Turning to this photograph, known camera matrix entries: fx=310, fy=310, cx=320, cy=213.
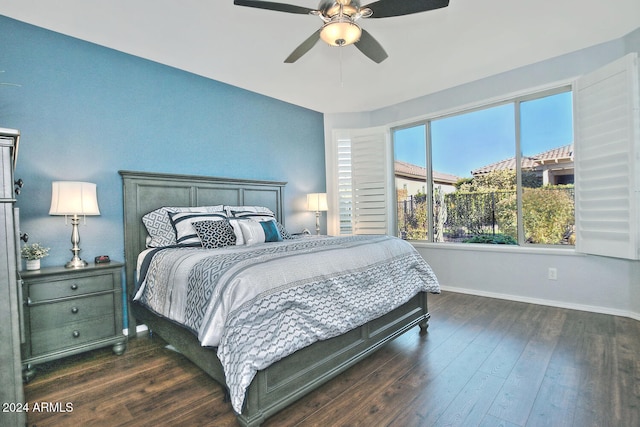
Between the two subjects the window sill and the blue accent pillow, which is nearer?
the blue accent pillow

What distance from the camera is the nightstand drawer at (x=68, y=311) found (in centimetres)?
213

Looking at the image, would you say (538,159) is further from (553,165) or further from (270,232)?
(270,232)

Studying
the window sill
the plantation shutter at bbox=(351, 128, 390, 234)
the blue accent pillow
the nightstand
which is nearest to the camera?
the nightstand

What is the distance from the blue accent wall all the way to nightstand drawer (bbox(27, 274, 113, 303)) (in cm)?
50

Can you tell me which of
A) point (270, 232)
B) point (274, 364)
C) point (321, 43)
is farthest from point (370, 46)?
point (274, 364)

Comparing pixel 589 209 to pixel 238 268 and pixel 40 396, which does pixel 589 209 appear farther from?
pixel 40 396

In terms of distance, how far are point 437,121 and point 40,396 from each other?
15.7 feet

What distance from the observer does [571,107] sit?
331 centimetres

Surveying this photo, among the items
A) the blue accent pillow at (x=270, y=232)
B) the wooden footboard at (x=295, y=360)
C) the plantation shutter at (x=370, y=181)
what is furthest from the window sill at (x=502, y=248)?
the blue accent pillow at (x=270, y=232)

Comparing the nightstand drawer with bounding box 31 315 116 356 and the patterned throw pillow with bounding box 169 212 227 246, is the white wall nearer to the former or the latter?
the patterned throw pillow with bounding box 169 212 227 246

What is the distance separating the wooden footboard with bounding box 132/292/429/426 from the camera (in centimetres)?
153

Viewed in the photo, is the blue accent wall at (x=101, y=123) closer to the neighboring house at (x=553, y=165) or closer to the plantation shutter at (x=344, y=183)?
the plantation shutter at (x=344, y=183)

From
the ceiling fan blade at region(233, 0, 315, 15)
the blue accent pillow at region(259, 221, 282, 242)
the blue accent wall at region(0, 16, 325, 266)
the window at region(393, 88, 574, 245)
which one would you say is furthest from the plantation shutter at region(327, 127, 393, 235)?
the ceiling fan blade at region(233, 0, 315, 15)

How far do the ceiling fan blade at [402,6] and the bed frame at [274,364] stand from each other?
82.8 inches
